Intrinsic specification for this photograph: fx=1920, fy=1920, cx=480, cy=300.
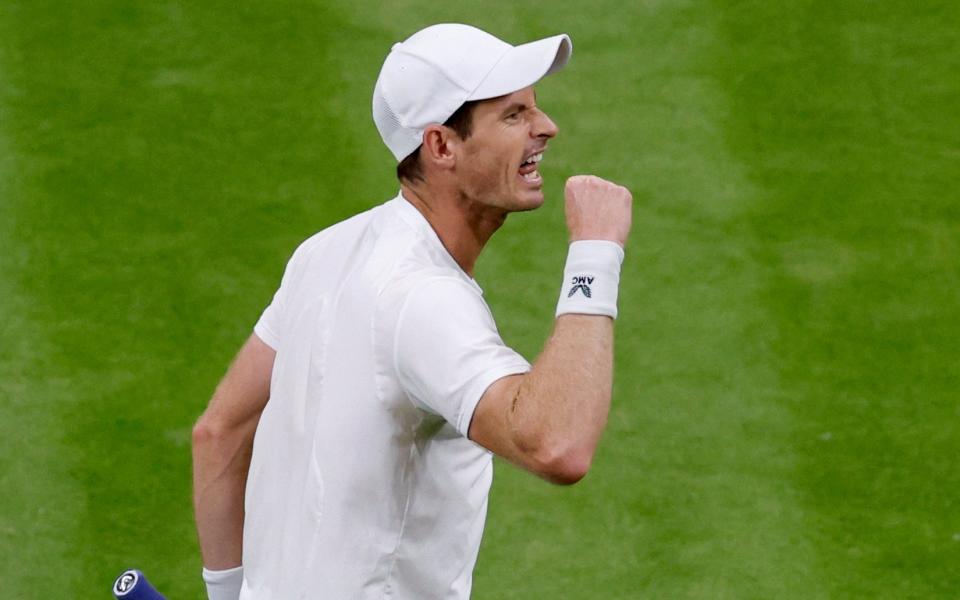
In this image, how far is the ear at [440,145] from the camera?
4297 millimetres

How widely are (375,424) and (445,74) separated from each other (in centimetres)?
81

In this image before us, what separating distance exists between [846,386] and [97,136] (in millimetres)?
3236

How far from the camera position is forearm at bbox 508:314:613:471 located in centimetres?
376

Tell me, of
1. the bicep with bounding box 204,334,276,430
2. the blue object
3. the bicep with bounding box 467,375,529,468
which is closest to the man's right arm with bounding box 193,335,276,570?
the bicep with bounding box 204,334,276,430

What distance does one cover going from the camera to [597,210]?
4.21 m

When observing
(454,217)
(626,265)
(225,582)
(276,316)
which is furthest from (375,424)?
(626,265)

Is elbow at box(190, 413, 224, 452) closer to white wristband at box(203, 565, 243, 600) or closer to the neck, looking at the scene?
white wristband at box(203, 565, 243, 600)

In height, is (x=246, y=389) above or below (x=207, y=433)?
above

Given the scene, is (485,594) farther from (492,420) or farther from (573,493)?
(492,420)

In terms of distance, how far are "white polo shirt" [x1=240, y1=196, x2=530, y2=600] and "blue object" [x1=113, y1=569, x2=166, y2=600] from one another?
2.52 feet

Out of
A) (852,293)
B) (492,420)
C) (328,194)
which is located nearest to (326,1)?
(328,194)

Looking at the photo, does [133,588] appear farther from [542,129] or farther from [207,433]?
[542,129]

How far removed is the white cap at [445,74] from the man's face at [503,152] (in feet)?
0.19

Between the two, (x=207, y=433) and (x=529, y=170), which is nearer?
(x=529, y=170)
